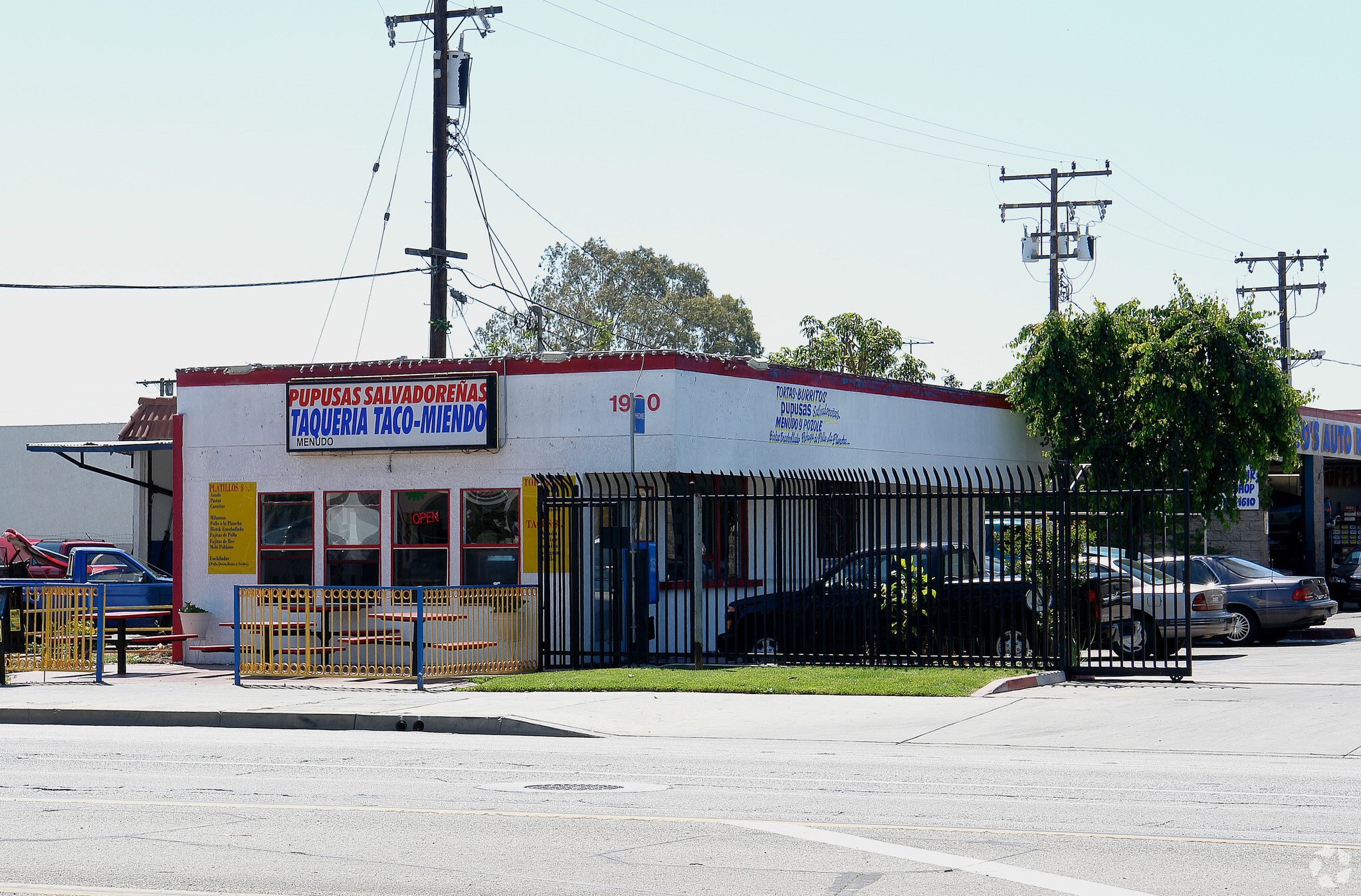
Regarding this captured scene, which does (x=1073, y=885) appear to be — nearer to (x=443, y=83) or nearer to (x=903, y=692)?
(x=903, y=692)

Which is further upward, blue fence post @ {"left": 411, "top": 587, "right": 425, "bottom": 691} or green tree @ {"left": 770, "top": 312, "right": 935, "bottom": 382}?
green tree @ {"left": 770, "top": 312, "right": 935, "bottom": 382}

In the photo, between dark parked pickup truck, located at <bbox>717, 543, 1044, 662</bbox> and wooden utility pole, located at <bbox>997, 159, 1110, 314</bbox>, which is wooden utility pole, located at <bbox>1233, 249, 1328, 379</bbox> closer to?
wooden utility pole, located at <bbox>997, 159, 1110, 314</bbox>

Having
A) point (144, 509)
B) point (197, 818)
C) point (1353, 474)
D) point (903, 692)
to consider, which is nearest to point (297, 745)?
point (197, 818)

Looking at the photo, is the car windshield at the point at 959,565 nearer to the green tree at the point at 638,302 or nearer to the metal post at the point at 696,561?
the metal post at the point at 696,561

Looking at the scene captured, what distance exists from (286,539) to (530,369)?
445 cm

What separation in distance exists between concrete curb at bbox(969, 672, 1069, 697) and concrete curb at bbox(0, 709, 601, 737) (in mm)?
4622

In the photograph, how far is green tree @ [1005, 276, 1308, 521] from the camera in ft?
90.2

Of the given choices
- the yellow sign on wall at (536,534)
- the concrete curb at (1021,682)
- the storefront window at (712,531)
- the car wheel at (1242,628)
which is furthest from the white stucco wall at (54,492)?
the concrete curb at (1021,682)

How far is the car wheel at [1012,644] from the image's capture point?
17469mm

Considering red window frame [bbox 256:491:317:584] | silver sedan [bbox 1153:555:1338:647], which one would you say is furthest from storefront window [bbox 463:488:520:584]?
silver sedan [bbox 1153:555:1338:647]

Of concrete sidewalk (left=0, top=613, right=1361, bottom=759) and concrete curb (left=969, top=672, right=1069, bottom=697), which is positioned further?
concrete curb (left=969, top=672, right=1069, bottom=697)

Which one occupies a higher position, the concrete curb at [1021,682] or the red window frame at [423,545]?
the red window frame at [423,545]

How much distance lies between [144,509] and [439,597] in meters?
14.6
